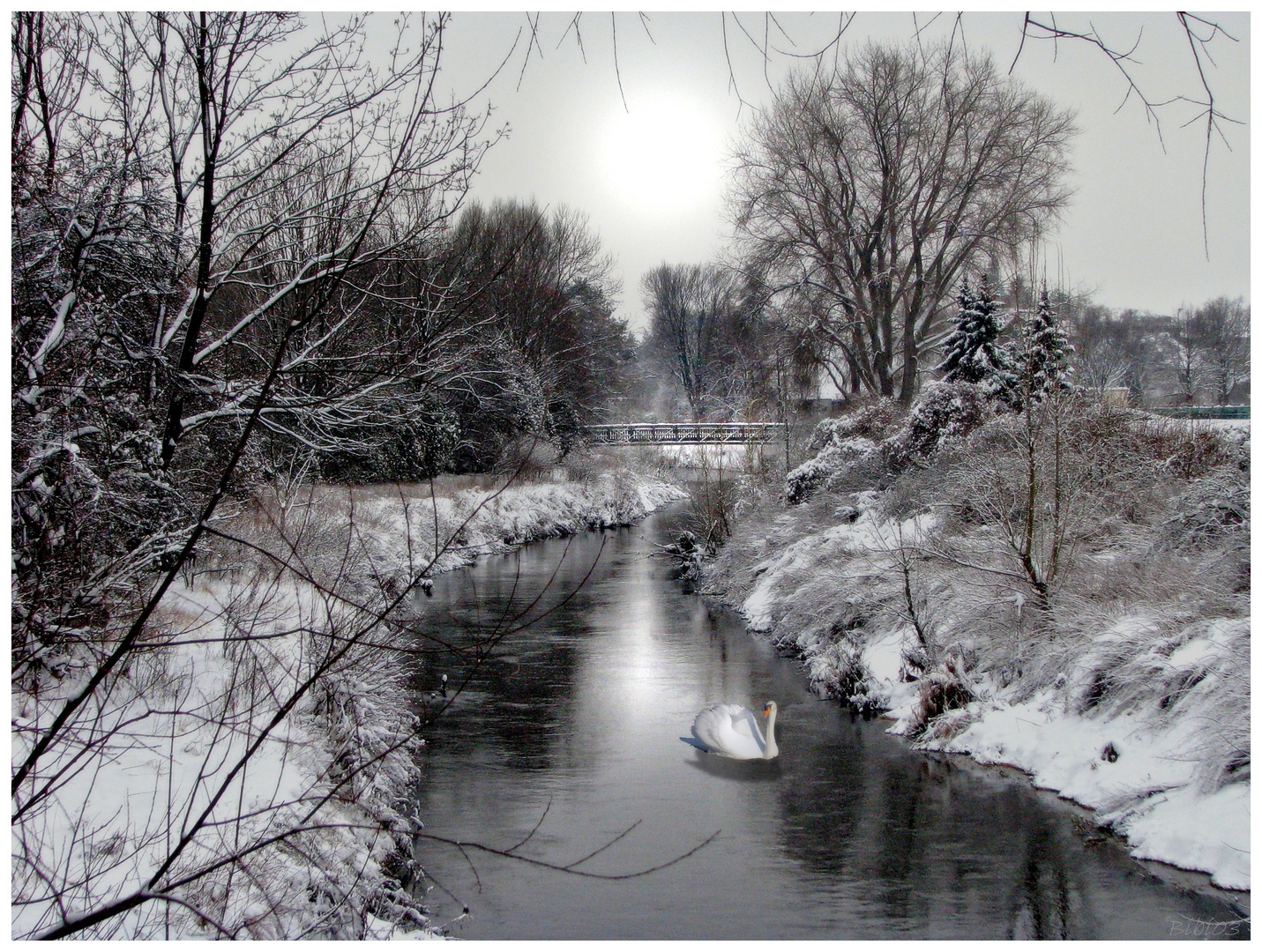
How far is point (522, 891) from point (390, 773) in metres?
1.58

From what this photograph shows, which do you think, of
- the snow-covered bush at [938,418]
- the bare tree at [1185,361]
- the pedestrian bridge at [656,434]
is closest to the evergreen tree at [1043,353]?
the snow-covered bush at [938,418]

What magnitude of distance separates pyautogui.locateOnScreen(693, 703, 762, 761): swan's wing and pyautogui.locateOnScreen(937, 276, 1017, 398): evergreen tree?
9.94 meters

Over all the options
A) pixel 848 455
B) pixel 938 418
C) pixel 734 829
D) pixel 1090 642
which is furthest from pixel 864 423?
pixel 734 829

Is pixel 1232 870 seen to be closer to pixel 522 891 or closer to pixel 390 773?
pixel 522 891

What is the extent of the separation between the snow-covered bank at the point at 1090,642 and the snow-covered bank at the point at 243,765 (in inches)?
198

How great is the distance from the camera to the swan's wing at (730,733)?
840 cm

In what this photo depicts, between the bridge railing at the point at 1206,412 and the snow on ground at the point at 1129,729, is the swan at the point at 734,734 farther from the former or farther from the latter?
the bridge railing at the point at 1206,412

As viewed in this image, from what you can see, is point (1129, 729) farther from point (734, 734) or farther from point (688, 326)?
point (688, 326)

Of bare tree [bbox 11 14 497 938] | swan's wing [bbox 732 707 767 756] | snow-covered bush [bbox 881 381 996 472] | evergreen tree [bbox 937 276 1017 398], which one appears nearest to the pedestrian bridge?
evergreen tree [bbox 937 276 1017 398]

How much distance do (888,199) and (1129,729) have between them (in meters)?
15.4

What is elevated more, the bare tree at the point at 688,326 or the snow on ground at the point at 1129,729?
the bare tree at the point at 688,326

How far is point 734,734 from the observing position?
8.46 meters

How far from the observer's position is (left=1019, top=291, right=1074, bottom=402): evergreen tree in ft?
30.9

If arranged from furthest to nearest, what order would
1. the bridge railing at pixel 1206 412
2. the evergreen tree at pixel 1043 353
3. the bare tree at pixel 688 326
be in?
1. the bare tree at pixel 688 326
2. the bridge railing at pixel 1206 412
3. the evergreen tree at pixel 1043 353
